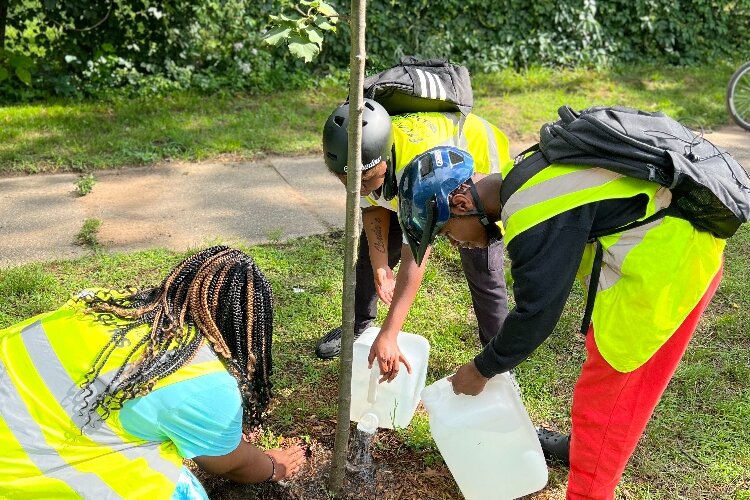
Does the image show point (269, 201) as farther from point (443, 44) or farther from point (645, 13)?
point (645, 13)

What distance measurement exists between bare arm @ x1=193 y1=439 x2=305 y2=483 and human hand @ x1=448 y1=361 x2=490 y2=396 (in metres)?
0.75

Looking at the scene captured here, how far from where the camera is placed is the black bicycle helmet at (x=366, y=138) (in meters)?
2.59

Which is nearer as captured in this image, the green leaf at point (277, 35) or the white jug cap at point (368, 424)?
the green leaf at point (277, 35)

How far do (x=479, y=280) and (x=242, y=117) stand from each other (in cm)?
410

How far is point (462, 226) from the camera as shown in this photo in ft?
7.36

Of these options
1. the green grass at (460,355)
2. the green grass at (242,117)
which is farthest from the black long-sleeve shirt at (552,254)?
the green grass at (242,117)

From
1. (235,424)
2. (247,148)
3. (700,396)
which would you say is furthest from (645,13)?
(235,424)

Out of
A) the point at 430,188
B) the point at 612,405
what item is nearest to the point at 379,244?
the point at 430,188

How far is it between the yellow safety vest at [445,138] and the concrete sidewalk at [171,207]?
200 cm

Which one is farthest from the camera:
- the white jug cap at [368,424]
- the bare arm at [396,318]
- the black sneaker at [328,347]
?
the black sneaker at [328,347]

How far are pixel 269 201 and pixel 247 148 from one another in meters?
0.94

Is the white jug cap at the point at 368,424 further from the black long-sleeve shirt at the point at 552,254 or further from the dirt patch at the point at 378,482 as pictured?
the black long-sleeve shirt at the point at 552,254

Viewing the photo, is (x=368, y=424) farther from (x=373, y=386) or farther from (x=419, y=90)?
(x=419, y=90)

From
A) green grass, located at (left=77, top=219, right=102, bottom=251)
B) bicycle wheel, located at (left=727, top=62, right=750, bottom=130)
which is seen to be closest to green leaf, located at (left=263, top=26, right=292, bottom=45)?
green grass, located at (left=77, top=219, right=102, bottom=251)
